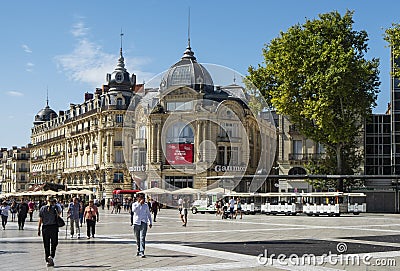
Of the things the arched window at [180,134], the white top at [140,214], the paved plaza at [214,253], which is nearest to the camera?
the paved plaza at [214,253]

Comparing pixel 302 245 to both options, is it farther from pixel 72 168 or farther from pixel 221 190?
pixel 72 168

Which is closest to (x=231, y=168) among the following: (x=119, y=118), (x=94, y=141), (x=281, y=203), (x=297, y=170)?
(x=281, y=203)

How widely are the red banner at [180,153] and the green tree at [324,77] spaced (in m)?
22.6

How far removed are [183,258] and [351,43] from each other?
122ft

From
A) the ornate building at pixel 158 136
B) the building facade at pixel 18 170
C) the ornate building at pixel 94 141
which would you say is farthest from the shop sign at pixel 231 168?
the building facade at pixel 18 170

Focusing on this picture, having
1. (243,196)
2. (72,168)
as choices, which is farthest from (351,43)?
(72,168)

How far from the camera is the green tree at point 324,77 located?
152 feet

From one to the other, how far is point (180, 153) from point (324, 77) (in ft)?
91.2

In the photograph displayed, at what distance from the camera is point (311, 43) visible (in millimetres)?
47500

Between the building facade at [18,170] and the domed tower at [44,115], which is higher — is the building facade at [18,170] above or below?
below

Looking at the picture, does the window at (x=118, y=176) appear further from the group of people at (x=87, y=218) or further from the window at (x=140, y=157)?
the group of people at (x=87, y=218)

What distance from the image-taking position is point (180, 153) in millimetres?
70438

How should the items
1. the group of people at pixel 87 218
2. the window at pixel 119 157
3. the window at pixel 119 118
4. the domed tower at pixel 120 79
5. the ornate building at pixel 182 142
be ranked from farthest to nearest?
the domed tower at pixel 120 79 → the window at pixel 119 118 → the window at pixel 119 157 → the ornate building at pixel 182 142 → the group of people at pixel 87 218

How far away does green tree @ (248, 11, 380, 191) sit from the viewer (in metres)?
46.3
